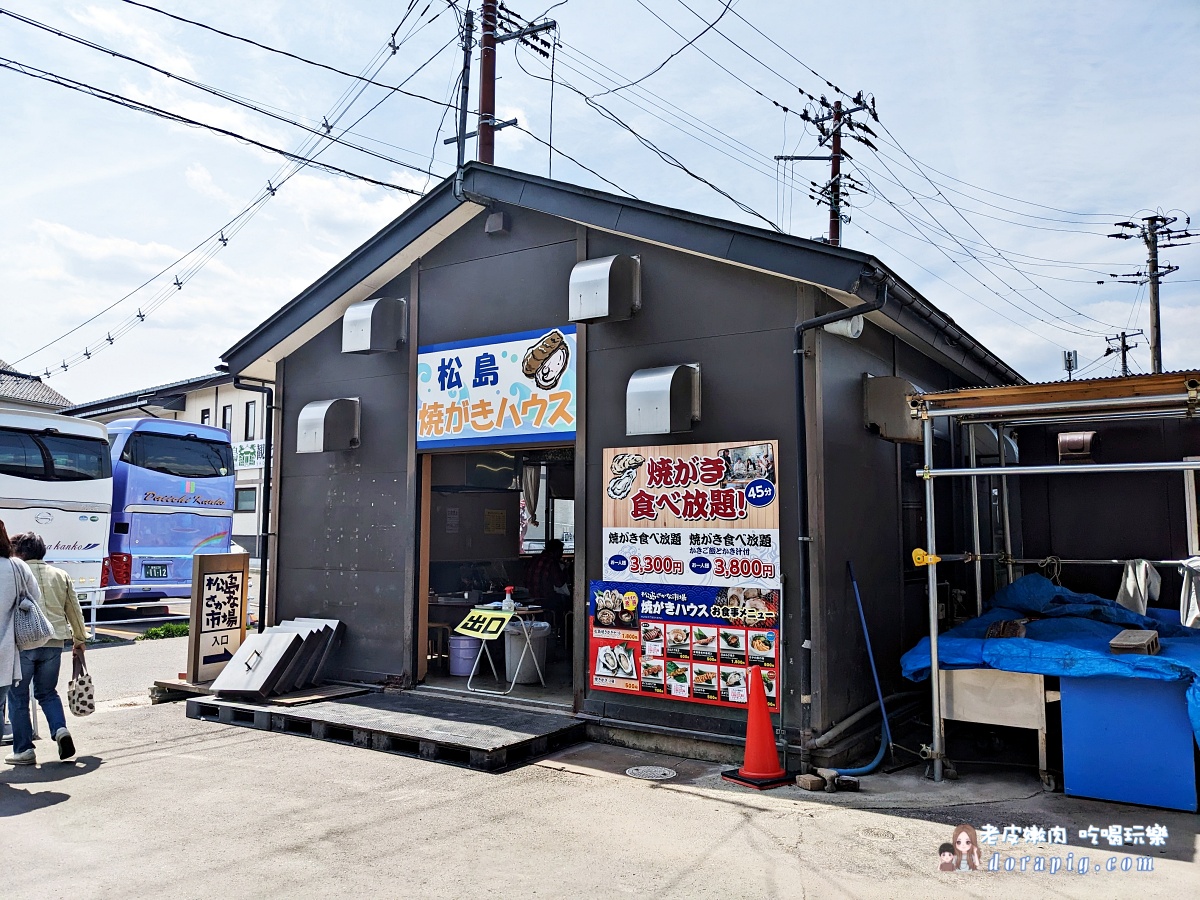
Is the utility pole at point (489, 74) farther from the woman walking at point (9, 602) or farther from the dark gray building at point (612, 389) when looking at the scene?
the woman walking at point (9, 602)

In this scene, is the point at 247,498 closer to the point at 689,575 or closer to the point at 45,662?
the point at 45,662

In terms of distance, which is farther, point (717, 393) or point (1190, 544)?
point (1190, 544)

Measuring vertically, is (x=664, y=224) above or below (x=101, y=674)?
above

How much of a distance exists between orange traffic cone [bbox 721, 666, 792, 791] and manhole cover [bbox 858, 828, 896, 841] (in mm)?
979

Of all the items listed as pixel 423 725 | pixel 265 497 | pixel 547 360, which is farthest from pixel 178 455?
pixel 423 725

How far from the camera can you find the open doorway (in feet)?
29.9

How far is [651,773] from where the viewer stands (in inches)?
261

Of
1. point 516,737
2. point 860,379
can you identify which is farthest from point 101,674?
point 860,379

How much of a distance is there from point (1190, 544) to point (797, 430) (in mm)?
5058

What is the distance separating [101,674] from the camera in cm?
1137

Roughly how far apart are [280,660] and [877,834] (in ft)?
20.1

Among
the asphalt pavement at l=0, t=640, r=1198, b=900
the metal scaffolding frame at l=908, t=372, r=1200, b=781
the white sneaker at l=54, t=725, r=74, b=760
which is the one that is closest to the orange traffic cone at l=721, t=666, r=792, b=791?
the asphalt pavement at l=0, t=640, r=1198, b=900

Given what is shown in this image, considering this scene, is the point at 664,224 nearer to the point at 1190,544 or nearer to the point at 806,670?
the point at 806,670

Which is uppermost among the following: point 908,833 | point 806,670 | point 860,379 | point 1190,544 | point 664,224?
point 664,224
